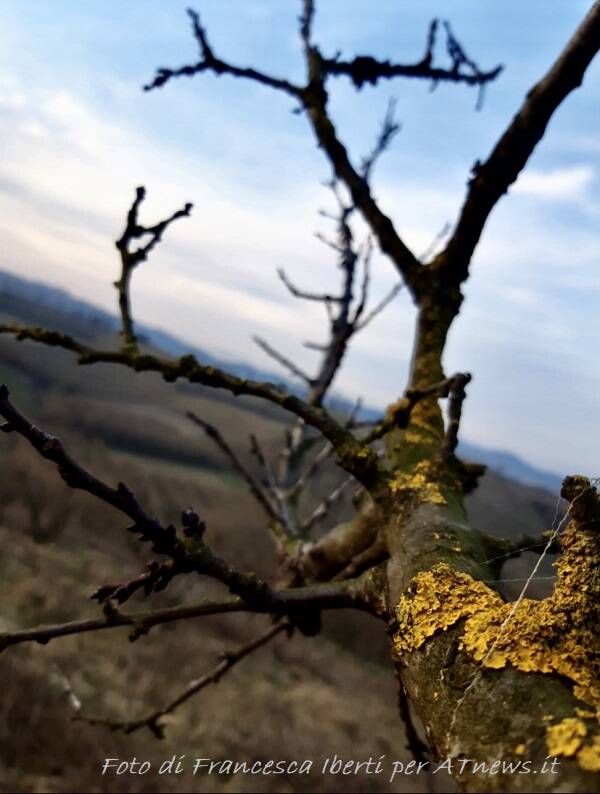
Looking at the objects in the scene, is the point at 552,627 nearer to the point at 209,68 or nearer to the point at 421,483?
the point at 421,483

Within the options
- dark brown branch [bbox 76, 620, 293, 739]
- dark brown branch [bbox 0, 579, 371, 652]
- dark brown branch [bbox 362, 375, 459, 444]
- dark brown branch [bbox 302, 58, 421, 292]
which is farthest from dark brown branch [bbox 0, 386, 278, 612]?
dark brown branch [bbox 302, 58, 421, 292]

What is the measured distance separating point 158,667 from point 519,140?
56.4ft

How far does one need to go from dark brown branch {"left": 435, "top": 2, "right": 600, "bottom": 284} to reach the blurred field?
1612 mm

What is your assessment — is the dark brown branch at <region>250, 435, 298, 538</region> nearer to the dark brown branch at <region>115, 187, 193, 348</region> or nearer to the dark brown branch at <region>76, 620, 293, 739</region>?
the dark brown branch at <region>76, 620, 293, 739</region>

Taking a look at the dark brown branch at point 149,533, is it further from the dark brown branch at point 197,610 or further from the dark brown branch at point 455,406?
the dark brown branch at point 455,406

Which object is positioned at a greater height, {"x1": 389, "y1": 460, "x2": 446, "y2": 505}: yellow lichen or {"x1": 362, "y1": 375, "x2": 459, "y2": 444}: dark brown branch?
{"x1": 362, "y1": 375, "x2": 459, "y2": 444}: dark brown branch

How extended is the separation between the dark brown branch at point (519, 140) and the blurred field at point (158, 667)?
1612mm

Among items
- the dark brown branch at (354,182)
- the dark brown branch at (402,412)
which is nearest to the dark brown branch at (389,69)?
the dark brown branch at (354,182)

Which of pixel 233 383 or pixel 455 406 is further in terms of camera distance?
pixel 233 383

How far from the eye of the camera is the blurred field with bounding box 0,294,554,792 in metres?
10.9

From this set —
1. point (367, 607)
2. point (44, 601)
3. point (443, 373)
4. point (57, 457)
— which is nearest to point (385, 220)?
point (443, 373)

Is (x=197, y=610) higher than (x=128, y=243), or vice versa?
(x=128, y=243)

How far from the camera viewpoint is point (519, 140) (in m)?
1.97

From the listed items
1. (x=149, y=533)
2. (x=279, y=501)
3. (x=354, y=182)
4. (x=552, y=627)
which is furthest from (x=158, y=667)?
(x=552, y=627)
